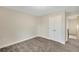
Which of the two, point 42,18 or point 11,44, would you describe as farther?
point 42,18

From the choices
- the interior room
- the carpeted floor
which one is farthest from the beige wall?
the carpeted floor

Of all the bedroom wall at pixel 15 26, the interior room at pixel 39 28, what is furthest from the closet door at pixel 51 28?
the bedroom wall at pixel 15 26

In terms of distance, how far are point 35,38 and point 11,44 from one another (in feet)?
1.78

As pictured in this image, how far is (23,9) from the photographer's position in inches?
60.2

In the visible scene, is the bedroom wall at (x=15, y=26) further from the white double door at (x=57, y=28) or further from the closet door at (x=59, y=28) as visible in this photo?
the closet door at (x=59, y=28)

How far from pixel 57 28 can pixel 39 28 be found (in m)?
0.42

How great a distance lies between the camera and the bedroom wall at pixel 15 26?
4.87 ft

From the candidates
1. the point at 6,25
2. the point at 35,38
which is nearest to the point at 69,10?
the point at 35,38

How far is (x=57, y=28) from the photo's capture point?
1.61 meters

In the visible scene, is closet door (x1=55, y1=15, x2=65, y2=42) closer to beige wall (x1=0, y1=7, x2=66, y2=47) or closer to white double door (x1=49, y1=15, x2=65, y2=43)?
white double door (x1=49, y1=15, x2=65, y2=43)

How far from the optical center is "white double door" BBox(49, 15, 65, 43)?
1.56 metres

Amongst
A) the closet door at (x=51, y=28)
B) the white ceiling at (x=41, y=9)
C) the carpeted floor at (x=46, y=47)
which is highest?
the white ceiling at (x=41, y=9)

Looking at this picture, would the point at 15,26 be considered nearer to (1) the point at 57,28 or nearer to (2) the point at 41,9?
(2) the point at 41,9
